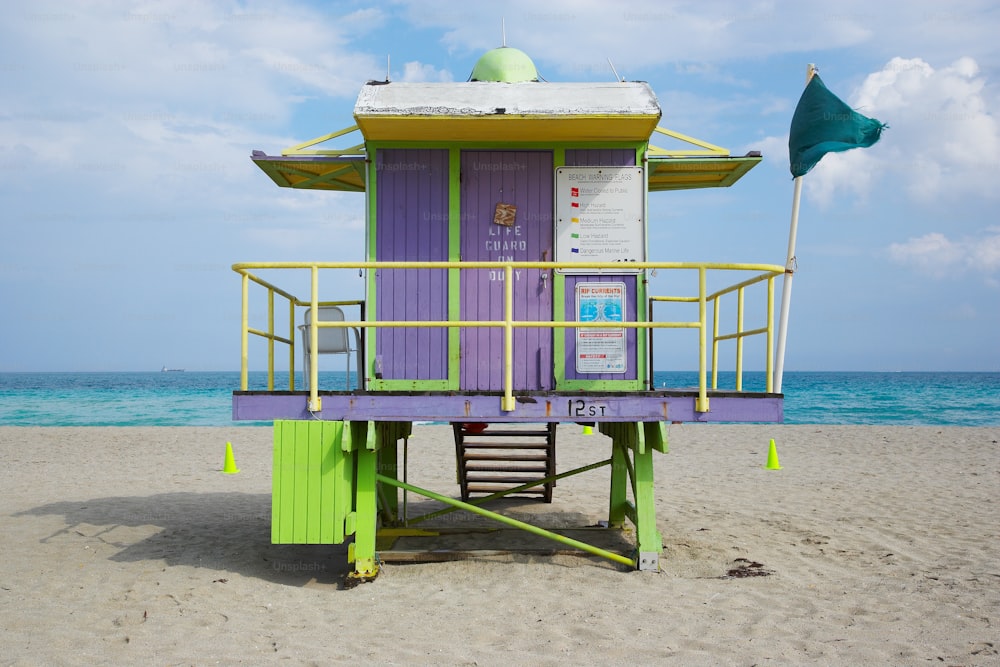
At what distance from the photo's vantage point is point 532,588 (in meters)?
7.27

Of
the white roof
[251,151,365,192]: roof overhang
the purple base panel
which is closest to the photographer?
the purple base panel

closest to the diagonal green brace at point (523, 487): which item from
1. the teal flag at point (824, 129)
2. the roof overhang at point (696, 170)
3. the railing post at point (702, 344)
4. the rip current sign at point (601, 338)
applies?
the rip current sign at point (601, 338)

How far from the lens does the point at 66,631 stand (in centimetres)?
605

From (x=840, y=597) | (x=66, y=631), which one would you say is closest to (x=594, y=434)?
(x=840, y=597)

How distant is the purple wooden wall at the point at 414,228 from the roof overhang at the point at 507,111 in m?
0.26

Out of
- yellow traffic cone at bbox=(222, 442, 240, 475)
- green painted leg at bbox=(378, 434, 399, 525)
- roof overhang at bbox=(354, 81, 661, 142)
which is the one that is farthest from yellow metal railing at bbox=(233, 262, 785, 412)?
yellow traffic cone at bbox=(222, 442, 240, 475)

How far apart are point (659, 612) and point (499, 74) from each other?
19.4ft

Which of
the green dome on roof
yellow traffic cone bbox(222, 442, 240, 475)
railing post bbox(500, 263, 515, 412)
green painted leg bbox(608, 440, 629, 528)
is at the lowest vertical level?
yellow traffic cone bbox(222, 442, 240, 475)

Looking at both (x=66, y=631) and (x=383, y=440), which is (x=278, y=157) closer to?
(x=383, y=440)

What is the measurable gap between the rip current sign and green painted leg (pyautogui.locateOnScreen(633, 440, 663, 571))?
92 centimetres

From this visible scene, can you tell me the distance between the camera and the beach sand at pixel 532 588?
5664mm

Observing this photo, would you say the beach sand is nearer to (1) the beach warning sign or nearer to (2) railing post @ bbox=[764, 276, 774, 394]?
(2) railing post @ bbox=[764, 276, 774, 394]

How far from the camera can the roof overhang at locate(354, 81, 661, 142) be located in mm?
7426

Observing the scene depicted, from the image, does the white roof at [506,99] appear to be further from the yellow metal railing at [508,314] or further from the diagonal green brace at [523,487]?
the diagonal green brace at [523,487]
